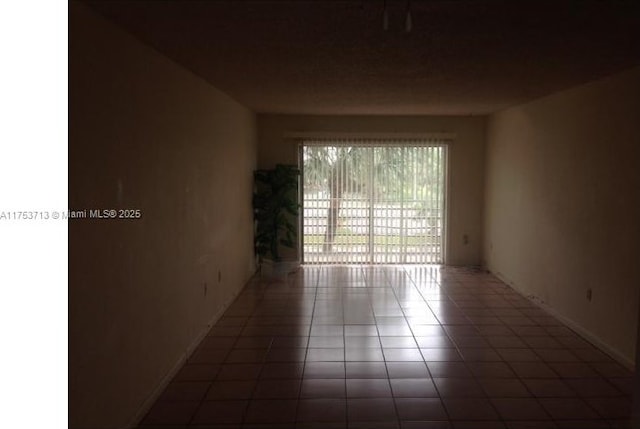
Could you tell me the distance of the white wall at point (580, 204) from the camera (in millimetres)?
3602

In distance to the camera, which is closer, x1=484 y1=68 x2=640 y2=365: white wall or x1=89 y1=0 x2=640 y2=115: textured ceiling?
x1=89 y1=0 x2=640 y2=115: textured ceiling

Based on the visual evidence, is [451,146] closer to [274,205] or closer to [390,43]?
[274,205]

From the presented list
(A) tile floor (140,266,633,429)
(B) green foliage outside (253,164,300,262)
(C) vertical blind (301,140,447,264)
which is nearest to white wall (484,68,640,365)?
(A) tile floor (140,266,633,429)

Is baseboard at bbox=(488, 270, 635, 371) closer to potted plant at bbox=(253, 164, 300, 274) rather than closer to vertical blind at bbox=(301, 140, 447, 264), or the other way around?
Answer: vertical blind at bbox=(301, 140, 447, 264)

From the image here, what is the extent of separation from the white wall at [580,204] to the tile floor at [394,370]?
0.33 m

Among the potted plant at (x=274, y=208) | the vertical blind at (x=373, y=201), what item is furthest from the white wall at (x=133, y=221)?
the vertical blind at (x=373, y=201)

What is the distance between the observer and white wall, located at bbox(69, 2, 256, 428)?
2166 millimetres

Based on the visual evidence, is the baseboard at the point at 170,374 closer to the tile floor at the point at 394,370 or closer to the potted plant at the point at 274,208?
the tile floor at the point at 394,370

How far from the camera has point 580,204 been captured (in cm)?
430

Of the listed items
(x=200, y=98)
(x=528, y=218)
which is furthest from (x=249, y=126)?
(x=528, y=218)

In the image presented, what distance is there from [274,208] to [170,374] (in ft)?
11.1

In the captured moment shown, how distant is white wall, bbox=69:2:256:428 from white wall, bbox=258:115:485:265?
7.82 feet
